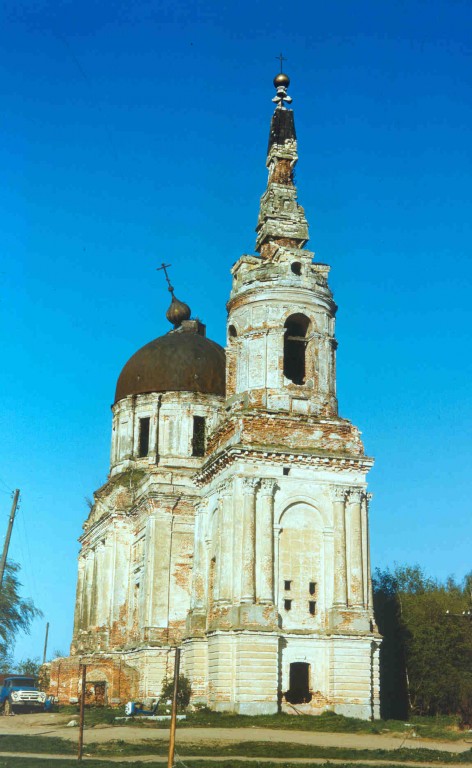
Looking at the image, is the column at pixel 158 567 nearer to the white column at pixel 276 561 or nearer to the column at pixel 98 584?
the column at pixel 98 584

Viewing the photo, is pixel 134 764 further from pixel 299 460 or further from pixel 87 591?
pixel 87 591

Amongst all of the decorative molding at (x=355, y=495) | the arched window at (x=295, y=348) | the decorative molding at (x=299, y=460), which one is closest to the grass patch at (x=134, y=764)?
the decorative molding at (x=299, y=460)

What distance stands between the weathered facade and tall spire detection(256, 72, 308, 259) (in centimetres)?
5

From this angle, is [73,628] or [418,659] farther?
[73,628]

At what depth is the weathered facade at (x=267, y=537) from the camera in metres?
26.5

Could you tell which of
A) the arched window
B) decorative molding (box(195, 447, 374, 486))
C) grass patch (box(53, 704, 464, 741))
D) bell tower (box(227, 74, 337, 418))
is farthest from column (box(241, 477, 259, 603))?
the arched window

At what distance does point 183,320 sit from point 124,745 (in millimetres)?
26390

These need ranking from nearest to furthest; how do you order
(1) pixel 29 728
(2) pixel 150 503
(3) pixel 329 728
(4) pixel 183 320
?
(3) pixel 329 728 → (1) pixel 29 728 → (2) pixel 150 503 → (4) pixel 183 320

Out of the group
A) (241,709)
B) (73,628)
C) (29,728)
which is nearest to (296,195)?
(241,709)

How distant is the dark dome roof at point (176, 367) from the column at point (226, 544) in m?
12.1

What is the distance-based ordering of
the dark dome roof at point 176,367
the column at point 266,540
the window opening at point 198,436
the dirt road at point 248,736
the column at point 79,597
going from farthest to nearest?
the column at point 79,597
the dark dome roof at point 176,367
the window opening at point 198,436
the column at point 266,540
the dirt road at point 248,736

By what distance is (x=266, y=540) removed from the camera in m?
27.1

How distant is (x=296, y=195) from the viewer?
32.7 meters

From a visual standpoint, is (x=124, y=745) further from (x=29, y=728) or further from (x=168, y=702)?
(x=168, y=702)
